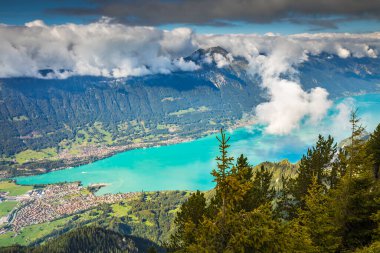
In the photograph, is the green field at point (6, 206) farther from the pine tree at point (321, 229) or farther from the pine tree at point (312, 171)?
the pine tree at point (321, 229)

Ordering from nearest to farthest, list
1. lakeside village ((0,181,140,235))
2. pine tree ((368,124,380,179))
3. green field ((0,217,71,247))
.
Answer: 1. pine tree ((368,124,380,179))
2. green field ((0,217,71,247))
3. lakeside village ((0,181,140,235))

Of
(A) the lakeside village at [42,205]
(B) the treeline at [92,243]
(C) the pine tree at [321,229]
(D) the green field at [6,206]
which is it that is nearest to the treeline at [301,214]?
→ (C) the pine tree at [321,229]

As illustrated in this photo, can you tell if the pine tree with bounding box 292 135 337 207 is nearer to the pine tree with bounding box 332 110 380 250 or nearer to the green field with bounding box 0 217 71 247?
the pine tree with bounding box 332 110 380 250

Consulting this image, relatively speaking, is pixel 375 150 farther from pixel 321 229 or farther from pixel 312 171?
pixel 321 229

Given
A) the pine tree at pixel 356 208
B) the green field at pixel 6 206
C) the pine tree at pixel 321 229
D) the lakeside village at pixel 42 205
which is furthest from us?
the green field at pixel 6 206

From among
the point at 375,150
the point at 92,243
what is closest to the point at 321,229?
the point at 375,150

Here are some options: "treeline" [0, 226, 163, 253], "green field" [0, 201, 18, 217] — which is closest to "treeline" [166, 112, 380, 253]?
"treeline" [0, 226, 163, 253]
